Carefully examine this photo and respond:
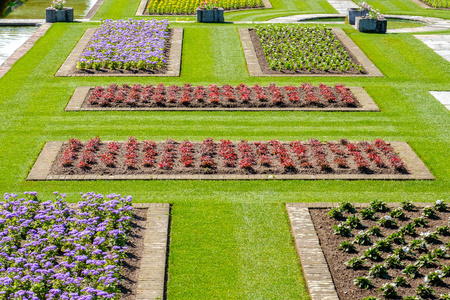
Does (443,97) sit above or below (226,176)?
above

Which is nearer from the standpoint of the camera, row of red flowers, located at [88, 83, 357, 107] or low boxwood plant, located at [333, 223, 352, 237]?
low boxwood plant, located at [333, 223, 352, 237]

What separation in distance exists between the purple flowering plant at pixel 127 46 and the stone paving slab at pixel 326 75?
3.16 meters

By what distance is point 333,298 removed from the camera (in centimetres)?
934

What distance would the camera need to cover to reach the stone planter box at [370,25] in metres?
25.2

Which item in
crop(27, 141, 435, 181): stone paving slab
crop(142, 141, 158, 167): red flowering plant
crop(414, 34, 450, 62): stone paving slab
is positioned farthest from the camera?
crop(414, 34, 450, 62): stone paving slab

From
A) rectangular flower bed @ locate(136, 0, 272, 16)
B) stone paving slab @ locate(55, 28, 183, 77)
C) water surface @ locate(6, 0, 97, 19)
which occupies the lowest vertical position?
stone paving slab @ locate(55, 28, 183, 77)

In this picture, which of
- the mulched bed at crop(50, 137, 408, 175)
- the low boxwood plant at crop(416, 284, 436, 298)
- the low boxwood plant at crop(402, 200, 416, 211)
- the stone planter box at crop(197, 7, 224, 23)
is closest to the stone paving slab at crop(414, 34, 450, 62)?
the stone planter box at crop(197, 7, 224, 23)

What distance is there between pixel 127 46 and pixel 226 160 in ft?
31.7

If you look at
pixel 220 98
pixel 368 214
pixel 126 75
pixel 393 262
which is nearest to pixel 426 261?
pixel 393 262

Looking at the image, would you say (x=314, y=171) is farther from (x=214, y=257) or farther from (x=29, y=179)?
(x=29, y=179)

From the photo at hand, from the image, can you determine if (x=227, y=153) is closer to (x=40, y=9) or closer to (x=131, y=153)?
(x=131, y=153)

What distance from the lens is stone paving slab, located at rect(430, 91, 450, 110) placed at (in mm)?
17719

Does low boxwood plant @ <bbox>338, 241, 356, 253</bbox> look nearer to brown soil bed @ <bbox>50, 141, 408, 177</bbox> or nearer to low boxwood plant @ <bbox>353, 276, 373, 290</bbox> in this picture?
low boxwood plant @ <bbox>353, 276, 373, 290</bbox>

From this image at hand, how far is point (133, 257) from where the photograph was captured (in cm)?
1028
